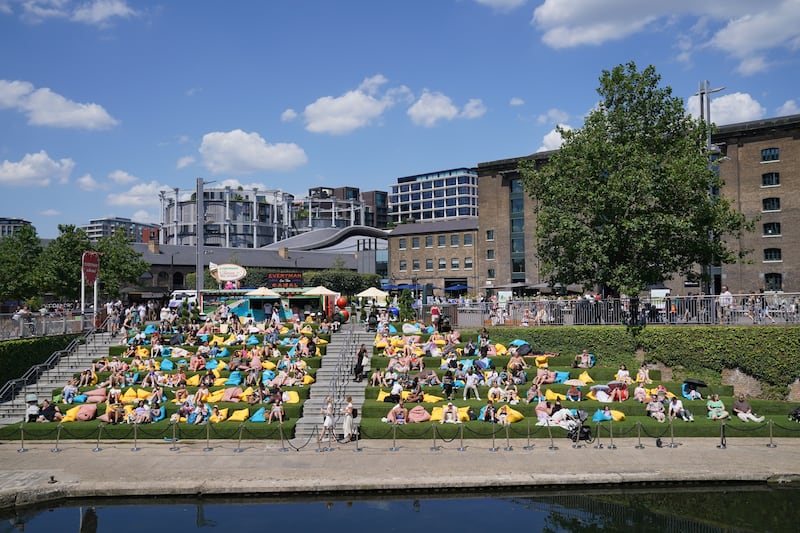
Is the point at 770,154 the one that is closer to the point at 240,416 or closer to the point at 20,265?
the point at 240,416

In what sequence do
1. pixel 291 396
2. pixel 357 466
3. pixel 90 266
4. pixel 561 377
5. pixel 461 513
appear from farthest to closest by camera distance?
pixel 90 266
pixel 561 377
pixel 291 396
pixel 357 466
pixel 461 513

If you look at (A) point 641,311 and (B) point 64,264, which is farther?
(B) point 64,264

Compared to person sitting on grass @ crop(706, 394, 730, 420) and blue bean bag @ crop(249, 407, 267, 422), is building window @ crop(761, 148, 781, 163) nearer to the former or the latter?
person sitting on grass @ crop(706, 394, 730, 420)

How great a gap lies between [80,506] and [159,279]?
77.4 meters

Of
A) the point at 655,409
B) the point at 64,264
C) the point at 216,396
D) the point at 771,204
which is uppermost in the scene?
the point at 771,204

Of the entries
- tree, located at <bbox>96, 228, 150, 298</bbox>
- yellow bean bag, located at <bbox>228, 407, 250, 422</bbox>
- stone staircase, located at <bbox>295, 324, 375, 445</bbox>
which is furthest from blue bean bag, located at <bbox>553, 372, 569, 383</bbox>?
tree, located at <bbox>96, 228, 150, 298</bbox>

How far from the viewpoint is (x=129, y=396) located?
25.3 meters

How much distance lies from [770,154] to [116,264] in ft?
172

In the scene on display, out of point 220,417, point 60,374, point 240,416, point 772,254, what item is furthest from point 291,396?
point 772,254

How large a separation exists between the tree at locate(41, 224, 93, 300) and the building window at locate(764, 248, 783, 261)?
51.9 metres

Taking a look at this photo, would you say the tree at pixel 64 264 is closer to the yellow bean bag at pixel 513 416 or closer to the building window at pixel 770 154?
the yellow bean bag at pixel 513 416

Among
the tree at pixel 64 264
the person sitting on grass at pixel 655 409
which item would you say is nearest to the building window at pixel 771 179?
the person sitting on grass at pixel 655 409

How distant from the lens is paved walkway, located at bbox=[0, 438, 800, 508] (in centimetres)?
1755

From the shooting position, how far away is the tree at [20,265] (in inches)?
1935
